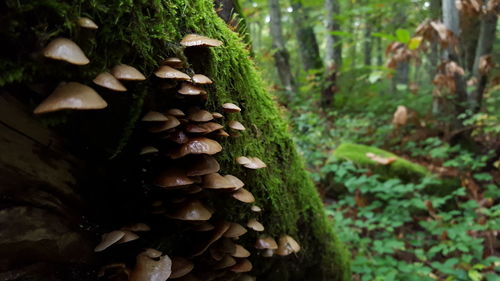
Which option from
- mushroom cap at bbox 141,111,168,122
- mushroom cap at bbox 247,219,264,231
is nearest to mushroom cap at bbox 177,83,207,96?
mushroom cap at bbox 141,111,168,122

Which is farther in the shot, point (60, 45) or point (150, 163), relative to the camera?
point (150, 163)

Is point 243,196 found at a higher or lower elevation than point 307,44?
lower

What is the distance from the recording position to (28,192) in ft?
3.61

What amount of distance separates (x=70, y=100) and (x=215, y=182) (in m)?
0.69

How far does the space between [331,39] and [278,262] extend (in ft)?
23.2

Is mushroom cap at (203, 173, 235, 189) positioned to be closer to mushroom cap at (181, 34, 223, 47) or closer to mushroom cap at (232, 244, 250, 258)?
mushroom cap at (232, 244, 250, 258)

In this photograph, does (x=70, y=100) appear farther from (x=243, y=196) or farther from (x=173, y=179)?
(x=243, y=196)

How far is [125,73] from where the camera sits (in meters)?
1.09

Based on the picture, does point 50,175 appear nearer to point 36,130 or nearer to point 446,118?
point 36,130

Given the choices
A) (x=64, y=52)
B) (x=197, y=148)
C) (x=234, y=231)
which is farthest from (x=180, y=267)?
(x=64, y=52)

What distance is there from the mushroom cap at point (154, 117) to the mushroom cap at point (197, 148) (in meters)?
0.14

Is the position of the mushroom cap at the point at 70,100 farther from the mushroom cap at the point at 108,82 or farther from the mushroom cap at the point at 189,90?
the mushroom cap at the point at 189,90

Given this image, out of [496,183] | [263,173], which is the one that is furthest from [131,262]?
[496,183]

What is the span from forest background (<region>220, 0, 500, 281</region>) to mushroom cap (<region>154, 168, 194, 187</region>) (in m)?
1.34
